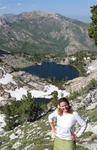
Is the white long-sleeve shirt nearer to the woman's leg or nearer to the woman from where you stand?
the woman

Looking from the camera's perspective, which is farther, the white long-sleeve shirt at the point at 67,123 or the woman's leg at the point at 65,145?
the white long-sleeve shirt at the point at 67,123

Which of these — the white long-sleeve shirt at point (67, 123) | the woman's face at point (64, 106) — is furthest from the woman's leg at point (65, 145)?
the woman's face at point (64, 106)

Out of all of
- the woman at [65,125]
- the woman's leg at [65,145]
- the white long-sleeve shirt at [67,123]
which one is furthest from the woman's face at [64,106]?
the woman's leg at [65,145]

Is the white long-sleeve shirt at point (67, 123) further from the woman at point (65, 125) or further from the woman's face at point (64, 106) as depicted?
the woman's face at point (64, 106)

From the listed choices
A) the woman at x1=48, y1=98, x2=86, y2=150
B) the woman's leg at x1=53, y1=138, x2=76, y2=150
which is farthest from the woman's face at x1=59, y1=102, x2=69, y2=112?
the woman's leg at x1=53, y1=138, x2=76, y2=150

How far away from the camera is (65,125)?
14836 millimetres

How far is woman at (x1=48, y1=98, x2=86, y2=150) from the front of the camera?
14766 mm

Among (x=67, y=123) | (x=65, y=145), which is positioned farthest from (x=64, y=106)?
(x=65, y=145)

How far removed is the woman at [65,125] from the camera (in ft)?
48.4

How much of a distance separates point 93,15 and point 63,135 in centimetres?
5448

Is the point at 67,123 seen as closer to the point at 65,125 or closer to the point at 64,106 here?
the point at 65,125

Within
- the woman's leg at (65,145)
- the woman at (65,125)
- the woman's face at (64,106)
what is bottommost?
the woman's leg at (65,145)

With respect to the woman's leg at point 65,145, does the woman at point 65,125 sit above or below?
above

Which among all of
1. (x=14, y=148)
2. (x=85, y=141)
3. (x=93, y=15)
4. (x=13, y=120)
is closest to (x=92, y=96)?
(x=93, y=15)
